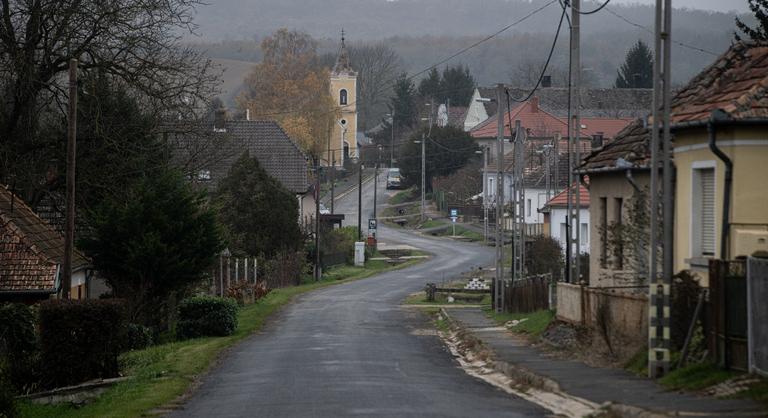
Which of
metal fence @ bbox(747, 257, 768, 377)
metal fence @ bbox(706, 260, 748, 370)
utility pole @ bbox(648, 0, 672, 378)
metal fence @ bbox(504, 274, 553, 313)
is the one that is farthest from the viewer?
metal fence @ bbox(504, 274, 553, 313)

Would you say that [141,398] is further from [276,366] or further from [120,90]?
[120,90]

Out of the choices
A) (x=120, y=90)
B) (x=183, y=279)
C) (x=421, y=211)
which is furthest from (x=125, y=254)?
(x=421, y=211)

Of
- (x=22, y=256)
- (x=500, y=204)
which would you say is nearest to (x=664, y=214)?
(x=22, y=256)

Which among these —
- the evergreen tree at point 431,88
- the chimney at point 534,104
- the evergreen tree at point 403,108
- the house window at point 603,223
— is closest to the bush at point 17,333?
the house window at point 603,223

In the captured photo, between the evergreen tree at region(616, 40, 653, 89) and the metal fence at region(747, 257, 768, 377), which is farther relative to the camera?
the evergreen tree at region(616, 40, 653, 89)

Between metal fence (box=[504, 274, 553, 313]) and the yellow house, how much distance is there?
1282 cm

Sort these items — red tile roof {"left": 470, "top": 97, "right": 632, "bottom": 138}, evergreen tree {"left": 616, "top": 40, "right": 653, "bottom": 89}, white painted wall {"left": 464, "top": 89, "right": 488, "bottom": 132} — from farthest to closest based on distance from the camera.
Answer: white painted wall {"left": 464, "top": 89, "right": 488, "bottom": 132} < evergreen tree {"left": 616, "top": 40, "right": 653, "bottom": 89} < red tile roof {"left": 470, "top": 97, "right": 632, "bottom": 138}

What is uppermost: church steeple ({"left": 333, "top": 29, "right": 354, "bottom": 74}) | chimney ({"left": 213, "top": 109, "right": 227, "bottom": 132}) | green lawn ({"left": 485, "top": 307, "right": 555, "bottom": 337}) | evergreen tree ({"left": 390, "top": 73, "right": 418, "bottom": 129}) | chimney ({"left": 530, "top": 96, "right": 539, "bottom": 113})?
church steeple ({"left": 333, "top": 29, "right": 354, "bottom": 74})

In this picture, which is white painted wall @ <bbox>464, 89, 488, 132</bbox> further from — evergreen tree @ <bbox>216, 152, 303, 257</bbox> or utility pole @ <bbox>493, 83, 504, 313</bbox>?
utility pole @ <bbox>493, 83, 504, 313</bbox>

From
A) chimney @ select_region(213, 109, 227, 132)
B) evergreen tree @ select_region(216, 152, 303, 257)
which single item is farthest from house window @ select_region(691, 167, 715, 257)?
evergreen tree @ select_region(216, 152, 303, 257)

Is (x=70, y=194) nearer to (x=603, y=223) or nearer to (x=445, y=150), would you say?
(x=603, y=223)

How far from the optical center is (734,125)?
1936cm

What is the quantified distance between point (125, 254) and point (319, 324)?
7352 millimetres

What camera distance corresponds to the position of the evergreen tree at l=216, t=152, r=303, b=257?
6031 centimetres
